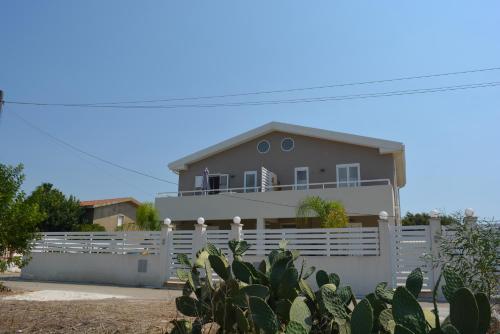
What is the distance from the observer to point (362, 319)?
2.57m

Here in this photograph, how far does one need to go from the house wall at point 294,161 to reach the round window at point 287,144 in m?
0.17

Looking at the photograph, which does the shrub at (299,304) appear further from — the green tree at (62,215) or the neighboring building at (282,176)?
the green tree at (62,215)

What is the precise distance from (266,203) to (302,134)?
14.1 ft

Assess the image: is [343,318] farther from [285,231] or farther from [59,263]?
[59,263]

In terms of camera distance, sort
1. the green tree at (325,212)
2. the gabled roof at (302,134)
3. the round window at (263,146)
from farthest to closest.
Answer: the round window at (263,146) < the gabled roof at (302,134) < the green tree at (325,212)

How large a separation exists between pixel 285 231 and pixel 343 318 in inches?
450

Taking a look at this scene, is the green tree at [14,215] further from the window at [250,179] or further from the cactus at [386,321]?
the window at [250,179]

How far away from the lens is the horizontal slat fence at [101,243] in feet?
52.2

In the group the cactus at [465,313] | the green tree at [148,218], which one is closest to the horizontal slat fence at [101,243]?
the green tree at [148,218]

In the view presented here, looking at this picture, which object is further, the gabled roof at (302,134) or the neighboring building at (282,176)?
the gabled roof at (302,134)

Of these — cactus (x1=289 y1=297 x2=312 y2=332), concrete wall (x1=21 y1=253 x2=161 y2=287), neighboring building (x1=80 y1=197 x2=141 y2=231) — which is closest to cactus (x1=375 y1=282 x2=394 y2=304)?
cactus (x1=289 y1=297 x2=312 y2=332)

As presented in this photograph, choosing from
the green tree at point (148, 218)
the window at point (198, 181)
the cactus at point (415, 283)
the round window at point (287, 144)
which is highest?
the round window at point (287, 144)

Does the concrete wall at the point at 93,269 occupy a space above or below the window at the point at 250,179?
below

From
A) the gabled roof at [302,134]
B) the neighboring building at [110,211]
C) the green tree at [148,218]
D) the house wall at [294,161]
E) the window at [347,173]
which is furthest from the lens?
the neighboring building at [110,211]
